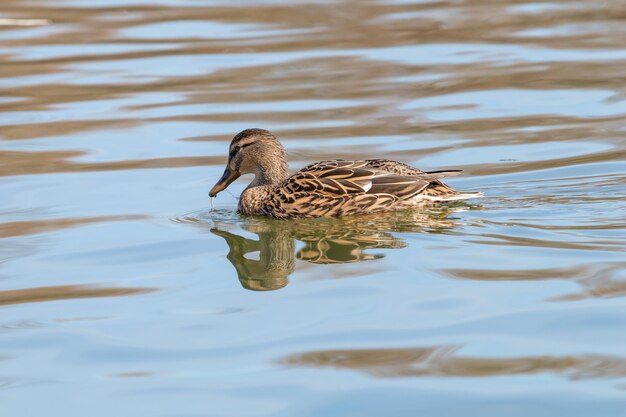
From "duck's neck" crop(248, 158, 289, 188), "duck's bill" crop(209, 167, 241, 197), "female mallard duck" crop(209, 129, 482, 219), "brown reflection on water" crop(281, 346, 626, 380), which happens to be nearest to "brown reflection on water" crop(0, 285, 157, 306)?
"brown reflection on water" crop(281, 346, 626, 380)

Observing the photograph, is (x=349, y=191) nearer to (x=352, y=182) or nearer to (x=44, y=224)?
(x=352, y=182)

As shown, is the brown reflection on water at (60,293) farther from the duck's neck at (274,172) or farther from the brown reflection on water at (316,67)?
the brown reflection on water at (316,67)

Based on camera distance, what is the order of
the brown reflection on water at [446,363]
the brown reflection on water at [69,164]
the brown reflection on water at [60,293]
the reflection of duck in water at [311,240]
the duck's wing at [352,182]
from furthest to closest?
1. the brown reflection on water at [69,164]
2. the duck's wing at [352,182]
3. the reflection of duck in water at [311,240]
4. the brown reflection on water at [60,293]
5. the brown reflection on water at [446,363]

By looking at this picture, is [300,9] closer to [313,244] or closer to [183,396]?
[313,244]

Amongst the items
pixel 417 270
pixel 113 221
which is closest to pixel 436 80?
pixel 113 221

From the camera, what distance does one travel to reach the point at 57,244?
9.87m

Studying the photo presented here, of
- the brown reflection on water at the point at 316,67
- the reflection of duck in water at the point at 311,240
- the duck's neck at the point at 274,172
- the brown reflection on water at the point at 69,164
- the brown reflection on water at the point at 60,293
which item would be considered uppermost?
the brown reflection on water at the point at 316,67

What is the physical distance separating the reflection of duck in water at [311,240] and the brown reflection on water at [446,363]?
1.66m

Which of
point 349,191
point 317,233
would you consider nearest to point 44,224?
point 317,233

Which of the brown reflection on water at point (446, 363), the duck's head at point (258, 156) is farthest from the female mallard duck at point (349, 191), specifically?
the brown reflection on water at point (446, 363)

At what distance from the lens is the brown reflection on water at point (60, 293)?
27.5ft

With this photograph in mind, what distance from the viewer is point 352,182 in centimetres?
1018

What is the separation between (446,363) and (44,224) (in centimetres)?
478

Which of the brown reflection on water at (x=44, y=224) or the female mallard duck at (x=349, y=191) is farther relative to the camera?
the brown reflection on water at (x=44, y=224)
